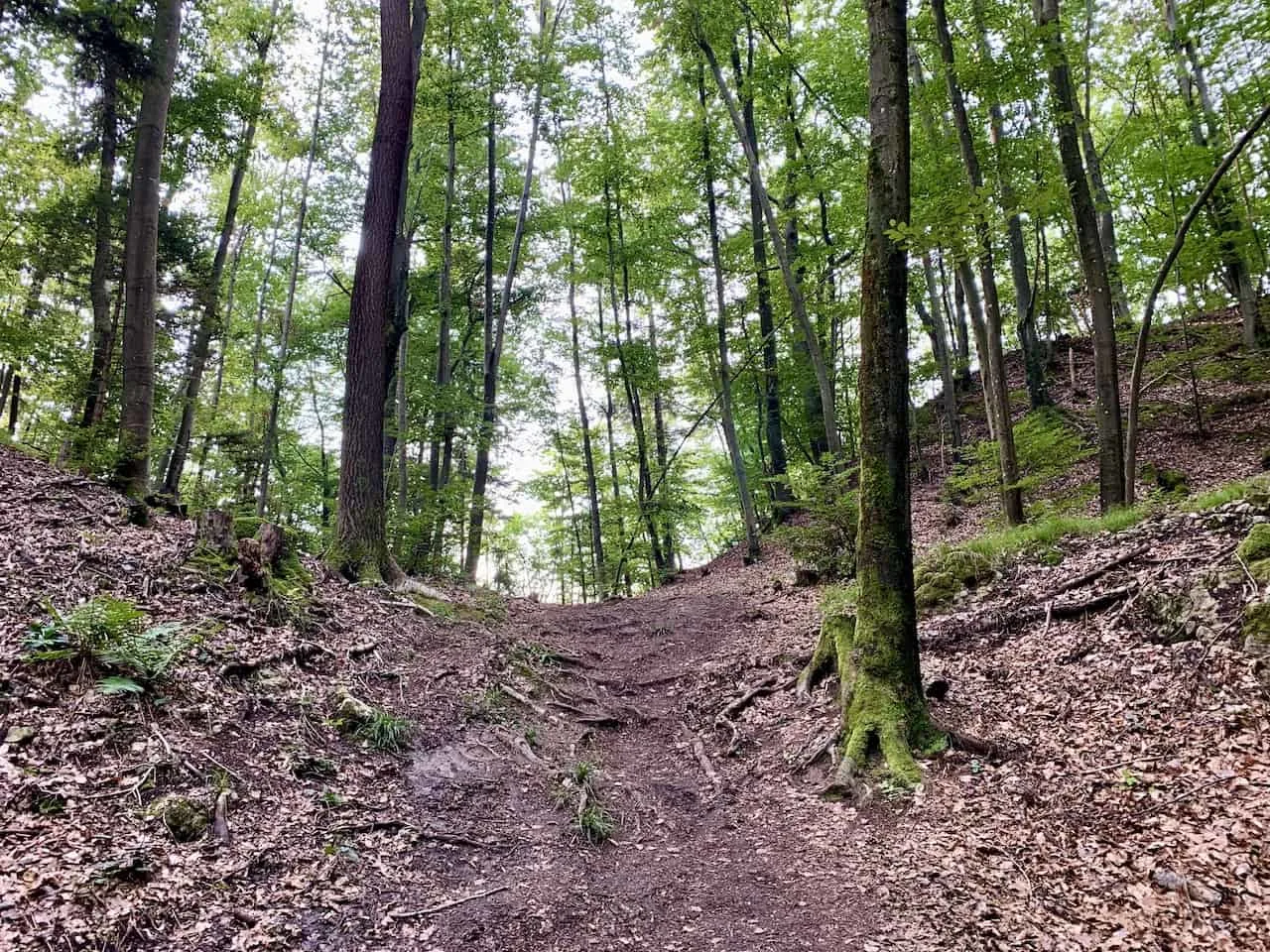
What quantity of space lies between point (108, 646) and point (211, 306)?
11410 mm

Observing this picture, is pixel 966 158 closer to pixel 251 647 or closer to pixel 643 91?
pixel 251 647

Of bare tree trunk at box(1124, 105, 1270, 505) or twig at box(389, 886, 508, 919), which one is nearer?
twig at box(389, 886, 508, 919)

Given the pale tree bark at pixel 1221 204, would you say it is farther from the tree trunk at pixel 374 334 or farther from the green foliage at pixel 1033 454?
the tree trunk at pixel 374 334

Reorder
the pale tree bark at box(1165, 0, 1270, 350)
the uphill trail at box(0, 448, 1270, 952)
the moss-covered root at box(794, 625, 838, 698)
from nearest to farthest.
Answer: the uphill trail at box(0, 448, 1270, 952), the moss-covered root at box(794, 625, 838, 698), the pale tree bark at box(1165, 0, 1270, 350)

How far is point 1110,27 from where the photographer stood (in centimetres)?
1589

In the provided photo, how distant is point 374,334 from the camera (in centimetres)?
823

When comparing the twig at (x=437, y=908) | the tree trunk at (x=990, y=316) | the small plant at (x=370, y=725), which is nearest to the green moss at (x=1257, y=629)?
the tree trunk at (x=990, y=316)

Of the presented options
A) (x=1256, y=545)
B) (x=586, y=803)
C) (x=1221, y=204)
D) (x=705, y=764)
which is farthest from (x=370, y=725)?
(x=1221, y=204)

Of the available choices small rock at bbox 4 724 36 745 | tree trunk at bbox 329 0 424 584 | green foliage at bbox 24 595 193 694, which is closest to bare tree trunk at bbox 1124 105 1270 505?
tree trunk at bbox 329 0 424 584

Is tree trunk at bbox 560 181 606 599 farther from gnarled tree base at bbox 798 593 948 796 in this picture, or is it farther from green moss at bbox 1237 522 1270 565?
green moss at bbox 1237 522 1270 565

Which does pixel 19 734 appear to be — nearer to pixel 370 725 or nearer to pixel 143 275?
pixel 370 725

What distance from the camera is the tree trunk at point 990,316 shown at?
8.09 meters

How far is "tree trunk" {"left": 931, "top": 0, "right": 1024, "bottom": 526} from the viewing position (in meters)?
8.09

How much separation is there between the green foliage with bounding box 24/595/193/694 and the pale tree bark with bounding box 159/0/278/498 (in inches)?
385
